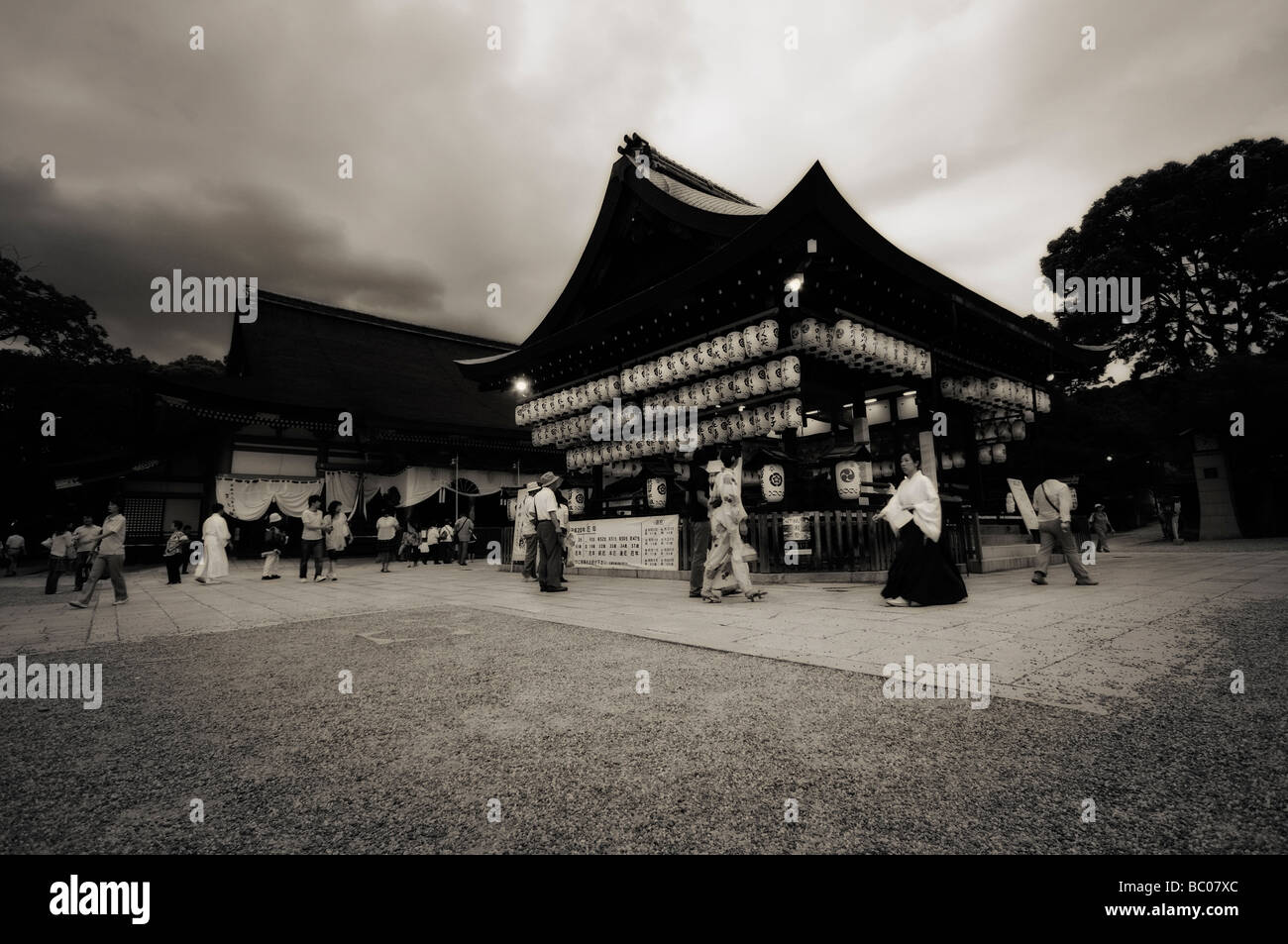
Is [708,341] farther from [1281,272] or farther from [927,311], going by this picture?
[1281,272]

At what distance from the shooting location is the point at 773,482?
390 inches

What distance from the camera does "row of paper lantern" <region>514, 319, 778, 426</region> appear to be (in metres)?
9.97

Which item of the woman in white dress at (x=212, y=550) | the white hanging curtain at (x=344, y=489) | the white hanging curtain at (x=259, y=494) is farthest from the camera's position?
the white hanging curtain at (x=344, y=489)

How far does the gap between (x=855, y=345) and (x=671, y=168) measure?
783 cm

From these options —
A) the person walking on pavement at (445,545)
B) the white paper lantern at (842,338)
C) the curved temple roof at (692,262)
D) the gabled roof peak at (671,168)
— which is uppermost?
the gabled roof peak at (671,168)

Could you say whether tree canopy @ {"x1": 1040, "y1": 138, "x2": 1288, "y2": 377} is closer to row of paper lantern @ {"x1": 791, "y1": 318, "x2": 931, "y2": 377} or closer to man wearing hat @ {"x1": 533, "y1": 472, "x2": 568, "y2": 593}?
row of paper lantern @ {"x1": 791, "y1": 318, "x2": 931, "y2": 377}

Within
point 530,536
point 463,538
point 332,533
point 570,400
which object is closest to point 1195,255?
point 570,400

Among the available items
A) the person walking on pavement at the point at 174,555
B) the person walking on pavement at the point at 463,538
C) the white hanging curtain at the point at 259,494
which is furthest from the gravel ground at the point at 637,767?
the white hanging curtain at the point at 259,494

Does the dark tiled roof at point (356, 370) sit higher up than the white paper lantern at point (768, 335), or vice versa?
the dark tiled roof at point (356, 370)

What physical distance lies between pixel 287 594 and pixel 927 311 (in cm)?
1349

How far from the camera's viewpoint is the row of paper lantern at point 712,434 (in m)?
10.1

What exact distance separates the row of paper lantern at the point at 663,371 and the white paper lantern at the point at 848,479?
2.40m

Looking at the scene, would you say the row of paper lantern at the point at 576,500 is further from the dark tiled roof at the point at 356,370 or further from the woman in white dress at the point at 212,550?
the dark tiled roof at the point at 356,370

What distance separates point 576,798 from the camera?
2.00 meters
